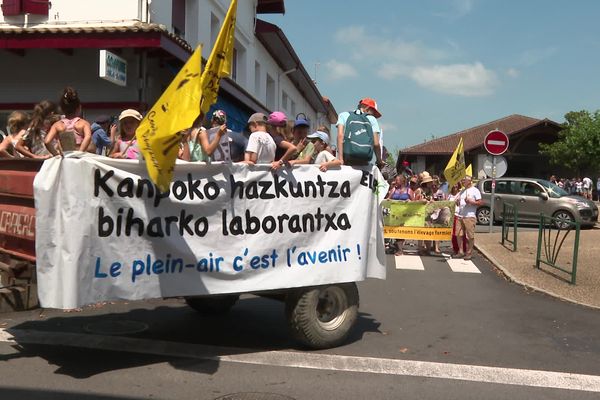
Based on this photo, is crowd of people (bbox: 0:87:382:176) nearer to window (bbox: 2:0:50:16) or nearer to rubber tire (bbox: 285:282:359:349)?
rubber tire (bbox: 285:282:359:349)

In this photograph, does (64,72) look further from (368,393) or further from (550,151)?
(550,151)

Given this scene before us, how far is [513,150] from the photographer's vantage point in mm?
40062

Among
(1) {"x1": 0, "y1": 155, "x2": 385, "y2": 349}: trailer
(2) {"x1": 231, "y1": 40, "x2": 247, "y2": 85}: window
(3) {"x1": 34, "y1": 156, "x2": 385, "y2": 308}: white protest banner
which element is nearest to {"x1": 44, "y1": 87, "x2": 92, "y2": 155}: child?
(1) {"x1": 0, "y1": 155, "x2": 385, "y2": 349}: trailer

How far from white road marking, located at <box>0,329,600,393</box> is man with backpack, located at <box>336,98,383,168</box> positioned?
215 cm

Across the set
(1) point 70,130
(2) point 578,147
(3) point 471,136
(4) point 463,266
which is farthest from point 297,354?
(3) point 471,136

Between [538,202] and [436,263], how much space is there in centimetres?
939

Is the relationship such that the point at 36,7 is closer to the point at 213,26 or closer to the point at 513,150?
the point at 213,26

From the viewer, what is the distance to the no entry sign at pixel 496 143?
15227mm

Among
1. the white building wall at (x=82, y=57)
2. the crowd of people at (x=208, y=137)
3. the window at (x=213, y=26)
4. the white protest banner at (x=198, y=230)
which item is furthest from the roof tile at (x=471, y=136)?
the white protest banner at (x=198, y=230)

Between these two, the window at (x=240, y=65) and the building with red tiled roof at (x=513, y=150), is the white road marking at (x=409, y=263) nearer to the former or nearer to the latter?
the window at (x=240, y=65)

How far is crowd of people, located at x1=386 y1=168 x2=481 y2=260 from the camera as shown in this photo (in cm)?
1177

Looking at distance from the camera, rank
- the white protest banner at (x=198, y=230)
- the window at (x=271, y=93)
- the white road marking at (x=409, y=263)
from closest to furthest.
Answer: the white protest banner at (x=198, y=230)
the white road marking at (x=409, y=263)
the window at (x=271, y=93)

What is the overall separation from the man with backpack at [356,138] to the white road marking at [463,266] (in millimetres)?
4847

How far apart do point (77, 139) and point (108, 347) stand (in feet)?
6.28
